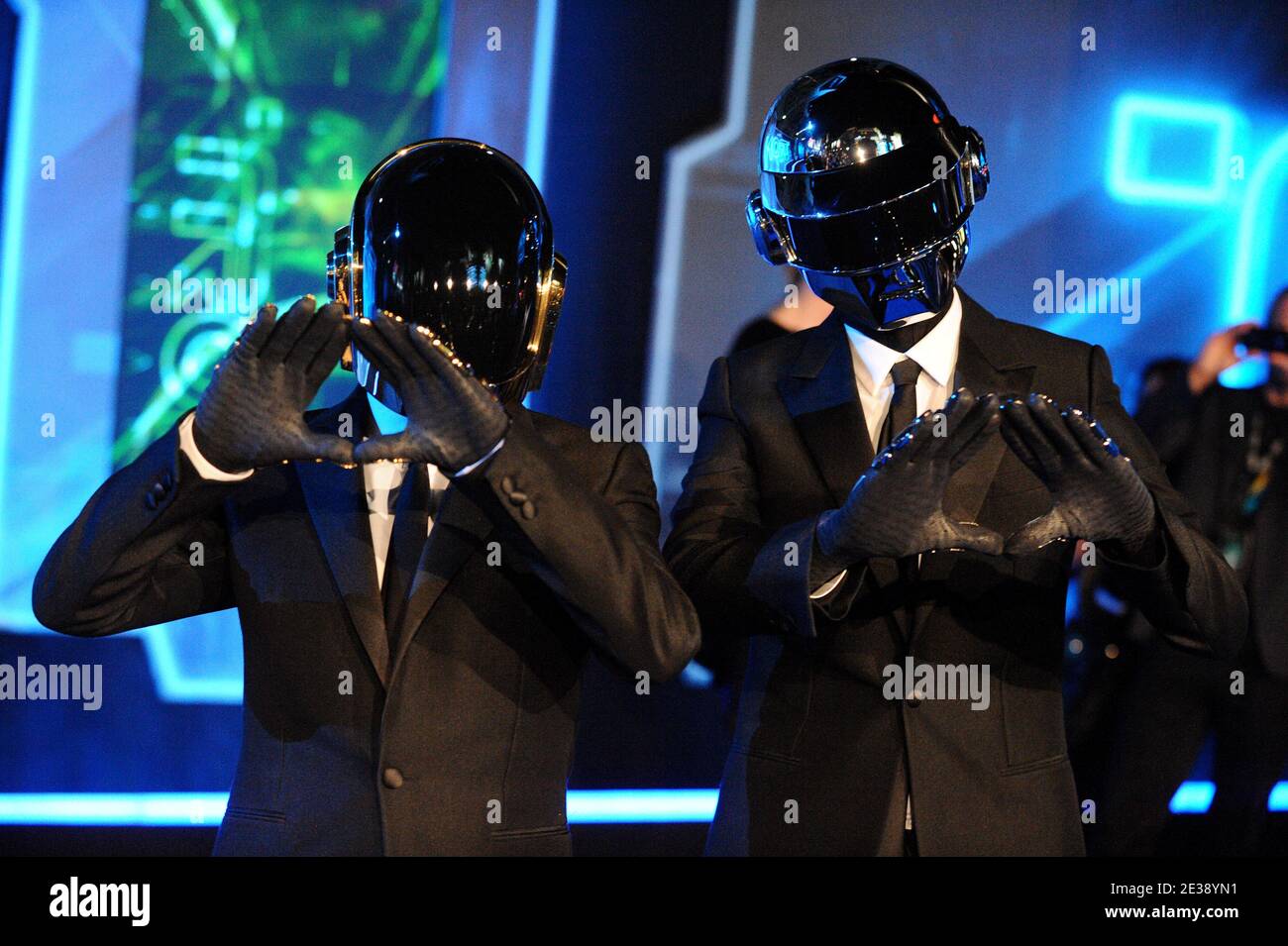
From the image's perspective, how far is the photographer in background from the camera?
3602 mm

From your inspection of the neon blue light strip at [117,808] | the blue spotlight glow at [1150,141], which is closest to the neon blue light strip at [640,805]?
the neon blue light strip at [117,808]

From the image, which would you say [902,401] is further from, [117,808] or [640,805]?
[117,808]

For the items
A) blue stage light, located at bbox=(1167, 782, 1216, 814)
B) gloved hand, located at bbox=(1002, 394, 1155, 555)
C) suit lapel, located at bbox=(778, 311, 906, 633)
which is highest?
suit lapel, located at bbox=(778, 311, 906, 633)

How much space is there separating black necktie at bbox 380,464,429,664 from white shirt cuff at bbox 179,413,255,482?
0.66 feet

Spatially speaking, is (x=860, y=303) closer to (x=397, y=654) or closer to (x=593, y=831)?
(x=397, y=654)

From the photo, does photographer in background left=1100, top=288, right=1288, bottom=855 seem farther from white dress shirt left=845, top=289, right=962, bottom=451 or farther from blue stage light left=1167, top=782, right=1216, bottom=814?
white dress shirt left=845, top=289, right=962, bottom=451

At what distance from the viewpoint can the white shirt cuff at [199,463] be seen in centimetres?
149

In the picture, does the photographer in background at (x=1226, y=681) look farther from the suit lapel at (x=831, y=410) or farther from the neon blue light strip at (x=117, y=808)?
the suit lapel at (x=831, y=410)

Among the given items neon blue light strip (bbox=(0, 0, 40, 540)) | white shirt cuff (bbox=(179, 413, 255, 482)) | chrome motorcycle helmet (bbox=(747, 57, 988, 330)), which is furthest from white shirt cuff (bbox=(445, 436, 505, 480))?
neon blue light strip (bbox=(0, 0, 40, 540))

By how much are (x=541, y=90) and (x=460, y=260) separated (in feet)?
8.74

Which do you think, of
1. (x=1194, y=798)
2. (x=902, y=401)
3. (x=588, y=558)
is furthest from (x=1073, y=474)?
(x=1194, y=798)

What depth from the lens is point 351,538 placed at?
159cm
